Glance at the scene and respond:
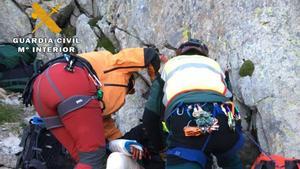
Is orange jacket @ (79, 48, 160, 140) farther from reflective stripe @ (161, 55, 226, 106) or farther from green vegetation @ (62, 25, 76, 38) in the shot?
green vegetation @ (62, 25, 76, 38)

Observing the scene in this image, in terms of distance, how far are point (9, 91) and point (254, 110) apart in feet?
22.6

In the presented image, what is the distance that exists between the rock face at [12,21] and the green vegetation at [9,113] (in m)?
2.90

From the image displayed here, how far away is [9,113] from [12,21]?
11.9 feet

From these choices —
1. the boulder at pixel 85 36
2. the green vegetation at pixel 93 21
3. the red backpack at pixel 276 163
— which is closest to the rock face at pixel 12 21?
the boulder at pixel 85 36

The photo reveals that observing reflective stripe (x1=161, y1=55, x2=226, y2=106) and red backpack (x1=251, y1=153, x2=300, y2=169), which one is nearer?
reflective stripe (x1=161, y1=55, x2=226, y2=106)

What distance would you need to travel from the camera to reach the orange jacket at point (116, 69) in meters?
6.26

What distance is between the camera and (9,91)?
1177 cm

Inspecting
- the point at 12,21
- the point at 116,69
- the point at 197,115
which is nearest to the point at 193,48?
the point at 197,115

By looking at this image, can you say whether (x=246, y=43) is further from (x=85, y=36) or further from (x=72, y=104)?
(x=85, y=36)

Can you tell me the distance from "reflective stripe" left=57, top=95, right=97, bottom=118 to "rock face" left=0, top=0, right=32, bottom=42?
776 cm

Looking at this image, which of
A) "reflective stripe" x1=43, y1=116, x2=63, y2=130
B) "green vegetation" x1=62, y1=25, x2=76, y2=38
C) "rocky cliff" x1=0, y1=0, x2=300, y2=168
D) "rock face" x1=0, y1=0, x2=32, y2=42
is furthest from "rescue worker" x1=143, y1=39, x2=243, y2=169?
"rock face" x1=0, y1=0, x2=32, y2=42

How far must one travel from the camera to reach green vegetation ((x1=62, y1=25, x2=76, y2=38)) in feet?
40.4

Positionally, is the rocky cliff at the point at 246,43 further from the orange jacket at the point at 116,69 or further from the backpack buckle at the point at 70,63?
the backpack buckle at the point at 70,63

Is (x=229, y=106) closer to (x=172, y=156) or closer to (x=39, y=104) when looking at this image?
(x=172, y=156)
